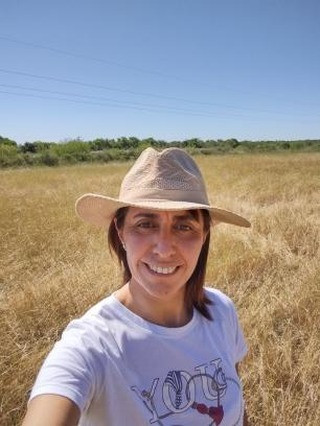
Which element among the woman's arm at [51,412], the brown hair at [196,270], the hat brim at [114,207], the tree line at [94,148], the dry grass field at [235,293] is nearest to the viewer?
the woman's arm at [51,412]

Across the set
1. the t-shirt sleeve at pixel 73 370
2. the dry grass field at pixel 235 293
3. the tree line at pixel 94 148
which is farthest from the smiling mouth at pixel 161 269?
the tree line at pixel 94 148

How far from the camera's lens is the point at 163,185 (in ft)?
4.00

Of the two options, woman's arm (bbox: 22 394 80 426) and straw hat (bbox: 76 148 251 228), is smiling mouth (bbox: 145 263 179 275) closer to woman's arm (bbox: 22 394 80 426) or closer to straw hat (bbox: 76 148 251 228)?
straw hat (bbox: 76 148 251 228)

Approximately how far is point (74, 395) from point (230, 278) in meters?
2.81

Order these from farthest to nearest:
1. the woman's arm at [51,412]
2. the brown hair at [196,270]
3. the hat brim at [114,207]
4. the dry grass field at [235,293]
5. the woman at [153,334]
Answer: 1. the dry grass field at [235,293]
2. the brown hair at [196,270]
3. the hat brim at [114,207]
4. the woman at [153,334]
5. the woman's arm at [51,412]

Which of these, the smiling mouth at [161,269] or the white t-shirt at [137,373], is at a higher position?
the smiling mouth at [161,269]

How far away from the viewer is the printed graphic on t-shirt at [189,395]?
3.37 ft

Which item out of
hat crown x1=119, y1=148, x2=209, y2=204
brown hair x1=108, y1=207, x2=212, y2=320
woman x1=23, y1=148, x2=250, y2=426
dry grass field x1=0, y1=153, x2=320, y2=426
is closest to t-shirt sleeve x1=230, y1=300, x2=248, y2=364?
woman x1=23, y1=148, x2=250, y2=426

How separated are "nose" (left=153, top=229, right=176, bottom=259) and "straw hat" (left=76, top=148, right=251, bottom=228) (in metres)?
0.10

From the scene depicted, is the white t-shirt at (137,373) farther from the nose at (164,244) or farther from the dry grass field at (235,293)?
the dry grass field at (235,293)

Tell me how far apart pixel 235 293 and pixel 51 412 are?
2588mm

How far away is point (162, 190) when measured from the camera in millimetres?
1220

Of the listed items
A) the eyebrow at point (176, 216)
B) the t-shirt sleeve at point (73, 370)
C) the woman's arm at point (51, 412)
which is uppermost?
the eyebrow at point (176, 216)

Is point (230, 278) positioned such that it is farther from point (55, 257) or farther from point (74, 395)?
point (74, 395)
